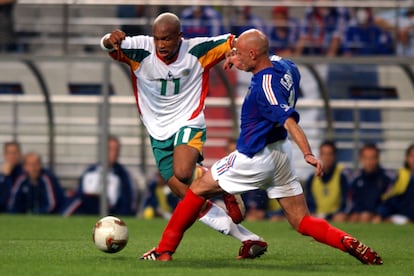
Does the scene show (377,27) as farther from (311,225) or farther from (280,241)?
(311,225)

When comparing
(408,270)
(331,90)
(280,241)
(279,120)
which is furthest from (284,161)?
(331,90)

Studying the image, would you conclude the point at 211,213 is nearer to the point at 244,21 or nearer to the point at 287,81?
the point at 287,81

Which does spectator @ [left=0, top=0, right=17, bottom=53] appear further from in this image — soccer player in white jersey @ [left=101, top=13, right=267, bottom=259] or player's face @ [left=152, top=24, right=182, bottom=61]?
player's face @ [left=152, top=24, right=182, bottom=61]

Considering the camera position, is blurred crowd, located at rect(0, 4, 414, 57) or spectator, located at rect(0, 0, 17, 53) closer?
spectator, located at rect(0, 0, 17, 53)

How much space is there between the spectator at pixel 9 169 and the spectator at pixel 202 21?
3.72 meters

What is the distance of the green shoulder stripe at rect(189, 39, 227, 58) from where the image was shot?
10.7 metres

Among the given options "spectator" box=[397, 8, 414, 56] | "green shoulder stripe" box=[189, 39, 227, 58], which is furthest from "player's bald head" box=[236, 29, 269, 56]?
"spectator" box=[397, 8, 414, 56]

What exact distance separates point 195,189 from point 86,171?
9.26 m

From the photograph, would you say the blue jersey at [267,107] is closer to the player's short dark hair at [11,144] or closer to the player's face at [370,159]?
the player's face at [370,159]

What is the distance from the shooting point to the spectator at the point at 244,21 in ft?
65.1

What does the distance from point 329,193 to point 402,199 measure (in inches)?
42.9

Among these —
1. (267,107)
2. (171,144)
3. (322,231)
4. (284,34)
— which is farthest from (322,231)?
(284,34)

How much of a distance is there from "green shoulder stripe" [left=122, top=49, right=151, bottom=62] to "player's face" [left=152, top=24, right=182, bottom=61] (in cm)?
17

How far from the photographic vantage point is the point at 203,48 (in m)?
10.7
